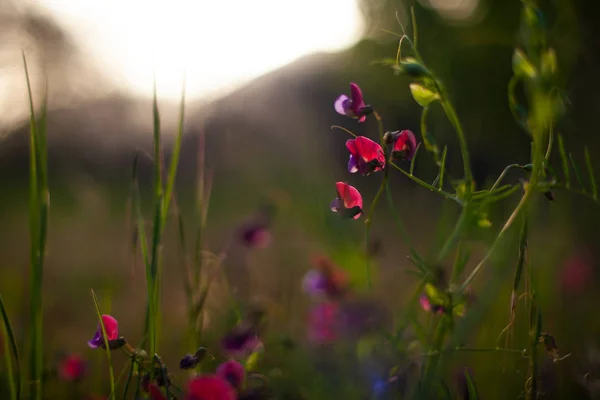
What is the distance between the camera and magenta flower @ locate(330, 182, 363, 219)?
2.71ft

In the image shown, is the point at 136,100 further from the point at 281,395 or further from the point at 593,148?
the point at 281,395

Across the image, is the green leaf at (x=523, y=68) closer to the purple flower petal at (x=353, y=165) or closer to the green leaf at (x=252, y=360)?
the purple flower petal at (x=353, y=165)

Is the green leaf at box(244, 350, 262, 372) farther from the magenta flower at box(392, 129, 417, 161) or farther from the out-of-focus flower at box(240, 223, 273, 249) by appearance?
the out-of-focus flower at box(240, 223, 273, 249)

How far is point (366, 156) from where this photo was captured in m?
0.81

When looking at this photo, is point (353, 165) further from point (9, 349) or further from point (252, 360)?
point (9, 349)

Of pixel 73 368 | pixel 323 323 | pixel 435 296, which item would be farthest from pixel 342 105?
pixel 73 368

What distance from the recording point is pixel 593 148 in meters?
2.86

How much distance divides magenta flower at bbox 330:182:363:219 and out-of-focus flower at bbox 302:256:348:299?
0.45 meters

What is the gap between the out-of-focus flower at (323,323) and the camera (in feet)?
4.33

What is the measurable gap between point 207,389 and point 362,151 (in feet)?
1.24

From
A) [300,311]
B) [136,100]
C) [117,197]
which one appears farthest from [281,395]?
[136,100]

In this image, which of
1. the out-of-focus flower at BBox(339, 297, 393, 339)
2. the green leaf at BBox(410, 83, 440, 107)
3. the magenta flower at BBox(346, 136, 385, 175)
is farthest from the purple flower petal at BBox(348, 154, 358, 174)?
the out-of-focus flower at BBox(339, 297, 393, 339)

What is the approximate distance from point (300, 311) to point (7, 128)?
1171mm

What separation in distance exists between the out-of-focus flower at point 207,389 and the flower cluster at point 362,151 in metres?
0.29
